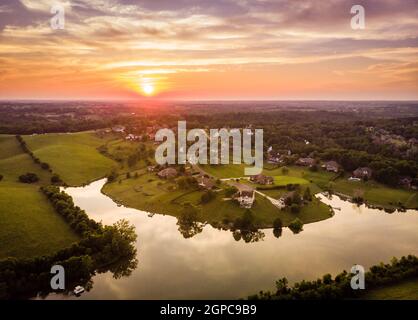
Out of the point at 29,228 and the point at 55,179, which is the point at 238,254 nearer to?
the point at 29,228

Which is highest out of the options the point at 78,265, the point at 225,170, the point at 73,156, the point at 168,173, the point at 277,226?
the point at 73,156

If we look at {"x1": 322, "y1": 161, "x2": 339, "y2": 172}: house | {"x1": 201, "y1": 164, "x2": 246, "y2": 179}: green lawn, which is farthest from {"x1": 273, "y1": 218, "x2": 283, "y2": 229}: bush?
{"x1": 322, "y1": 161, "x2": 339, "y2": 172}: house

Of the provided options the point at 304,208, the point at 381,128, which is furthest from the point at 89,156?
the point at 381,128

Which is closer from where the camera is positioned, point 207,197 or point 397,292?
point 397,292

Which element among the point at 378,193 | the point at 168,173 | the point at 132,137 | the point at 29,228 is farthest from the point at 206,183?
the point at 132,137

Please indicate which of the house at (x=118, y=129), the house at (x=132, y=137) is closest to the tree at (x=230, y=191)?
the house at (x=132, y=137)

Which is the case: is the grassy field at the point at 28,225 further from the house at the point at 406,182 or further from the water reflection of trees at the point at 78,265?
the house at the point at 406,182

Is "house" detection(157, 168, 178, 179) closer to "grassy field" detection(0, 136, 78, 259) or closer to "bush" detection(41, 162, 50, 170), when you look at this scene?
"grassy field" detection(0, 136, 78, 259)
